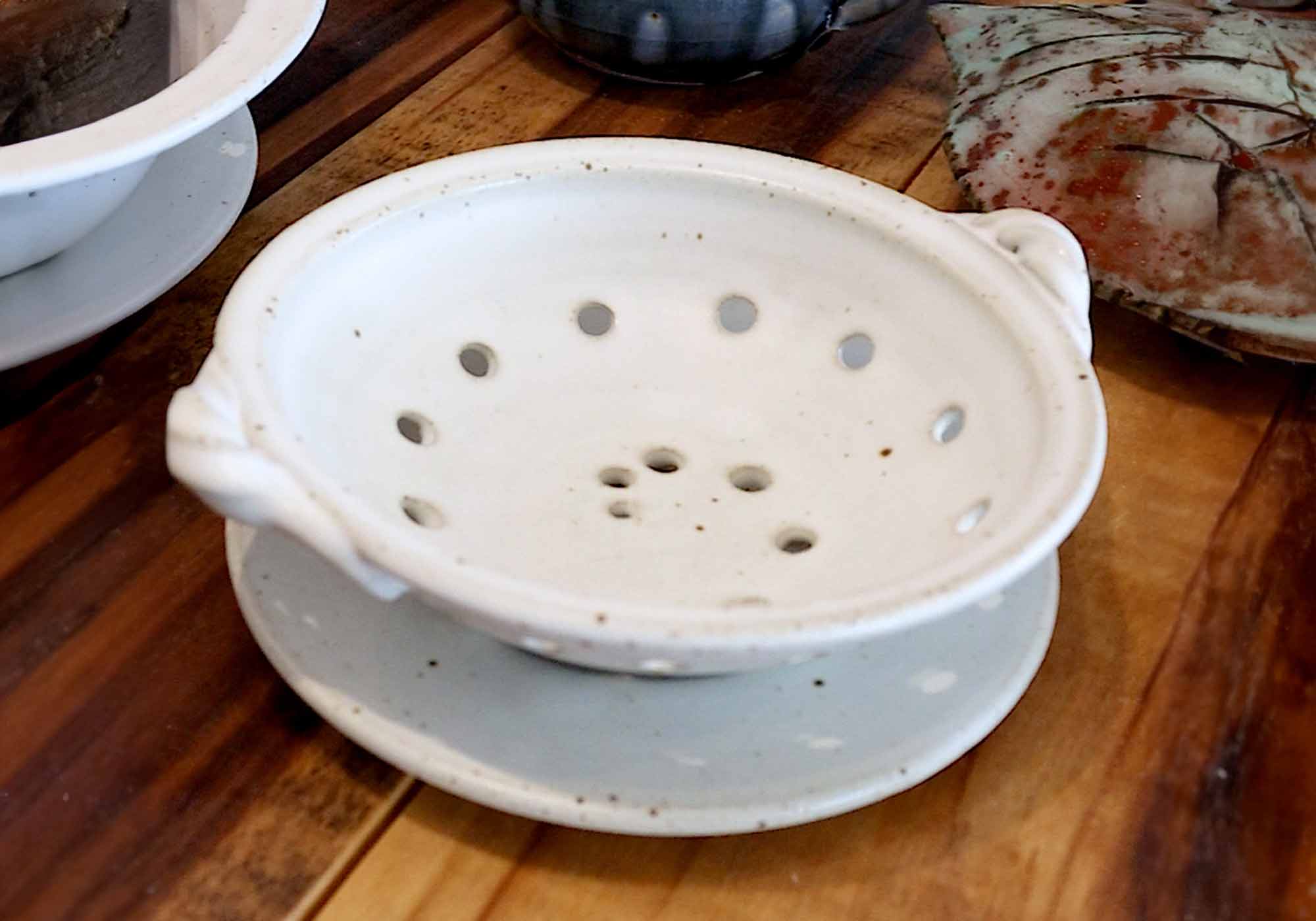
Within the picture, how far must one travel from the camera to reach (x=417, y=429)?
55cm

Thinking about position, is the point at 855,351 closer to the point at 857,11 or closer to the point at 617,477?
the point at 617,477

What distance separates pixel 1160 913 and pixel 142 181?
0.60 m

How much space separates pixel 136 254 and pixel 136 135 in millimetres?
149

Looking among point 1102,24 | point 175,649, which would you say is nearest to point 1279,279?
point 1102,24

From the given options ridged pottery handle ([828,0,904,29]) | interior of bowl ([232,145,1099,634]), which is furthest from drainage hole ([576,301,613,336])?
ridged pottery handle ([828,0,904,29])

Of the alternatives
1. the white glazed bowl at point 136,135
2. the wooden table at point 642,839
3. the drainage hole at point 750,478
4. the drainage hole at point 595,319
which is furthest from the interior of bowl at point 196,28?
the drainage hole at point 750,478

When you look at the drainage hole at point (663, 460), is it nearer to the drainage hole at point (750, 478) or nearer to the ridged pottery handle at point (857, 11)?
the drainage hole at point (750, 478)

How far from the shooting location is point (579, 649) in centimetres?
38

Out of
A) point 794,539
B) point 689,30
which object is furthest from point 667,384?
point 689,30

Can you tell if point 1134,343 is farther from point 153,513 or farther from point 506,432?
point 153,513

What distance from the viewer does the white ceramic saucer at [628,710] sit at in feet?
1.40

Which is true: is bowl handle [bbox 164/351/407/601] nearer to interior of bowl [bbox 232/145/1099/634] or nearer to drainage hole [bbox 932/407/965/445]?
interior of bowl [bbox 232/145/1099/634]

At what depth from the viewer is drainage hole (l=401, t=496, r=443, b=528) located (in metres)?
0.49

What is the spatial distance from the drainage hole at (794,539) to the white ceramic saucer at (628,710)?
5cm
